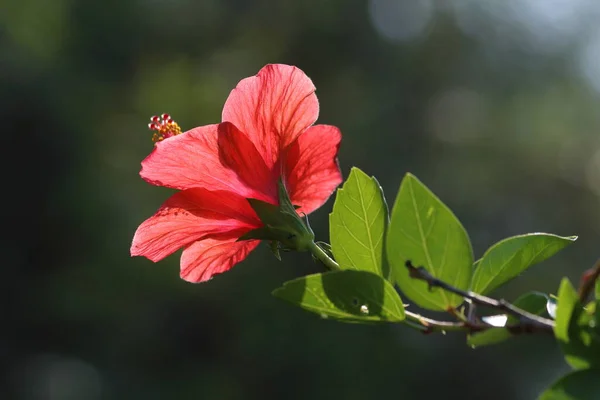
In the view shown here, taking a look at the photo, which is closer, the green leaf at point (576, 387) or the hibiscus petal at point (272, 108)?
the green leaf at point (576, 387)

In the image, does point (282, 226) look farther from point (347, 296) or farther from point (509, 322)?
point (509, 322)

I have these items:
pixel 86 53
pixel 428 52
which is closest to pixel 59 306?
pixel 86 53

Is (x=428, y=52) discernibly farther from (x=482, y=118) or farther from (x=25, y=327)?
(x=25, y=327)

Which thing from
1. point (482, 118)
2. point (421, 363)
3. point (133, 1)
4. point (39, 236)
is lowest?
point (421, 363)

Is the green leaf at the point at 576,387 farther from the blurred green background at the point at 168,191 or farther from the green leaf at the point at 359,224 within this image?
the blurred green background at the point at 168,191

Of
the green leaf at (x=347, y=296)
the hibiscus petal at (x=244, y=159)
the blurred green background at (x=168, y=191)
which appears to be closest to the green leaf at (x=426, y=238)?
the green leaf at (x=347, y=296)

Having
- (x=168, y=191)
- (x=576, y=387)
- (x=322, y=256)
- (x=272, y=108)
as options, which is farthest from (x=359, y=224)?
(x=168, y=191)

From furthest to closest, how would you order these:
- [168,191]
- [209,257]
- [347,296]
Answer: [168,191] < [209,257] < [347,296]
